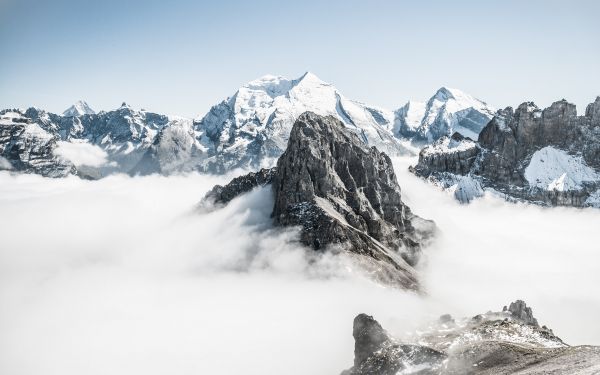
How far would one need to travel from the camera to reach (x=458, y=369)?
114 metres

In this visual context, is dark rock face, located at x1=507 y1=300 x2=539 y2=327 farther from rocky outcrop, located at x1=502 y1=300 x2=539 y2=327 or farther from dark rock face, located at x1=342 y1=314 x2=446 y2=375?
dark rock face, located at x1=342 y1=314 x2=446 y2=375

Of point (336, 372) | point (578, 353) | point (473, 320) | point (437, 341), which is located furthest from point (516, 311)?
point (578, 353)

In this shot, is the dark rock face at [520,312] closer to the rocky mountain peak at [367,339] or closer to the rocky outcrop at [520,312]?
the rocky outcrop at [520,312]

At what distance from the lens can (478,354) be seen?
117 meters

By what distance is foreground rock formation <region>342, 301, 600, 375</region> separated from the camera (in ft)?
310

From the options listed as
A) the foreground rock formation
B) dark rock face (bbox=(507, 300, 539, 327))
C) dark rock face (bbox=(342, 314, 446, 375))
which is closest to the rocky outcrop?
dark rock face (bbox=(507, 300, 539, 327))

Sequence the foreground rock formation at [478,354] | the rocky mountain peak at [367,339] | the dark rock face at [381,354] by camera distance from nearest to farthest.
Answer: the foreground rock formation at [478,354] < the dark rock face at [381,354] < the rocky mountain peak at [367,339]

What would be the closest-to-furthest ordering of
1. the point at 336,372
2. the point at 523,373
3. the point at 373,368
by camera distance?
the point at 523,373 < the point at 373,368 < the point at 336,372

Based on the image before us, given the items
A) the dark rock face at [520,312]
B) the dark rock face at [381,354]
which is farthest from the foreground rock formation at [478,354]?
the dark rock face at [520,312]

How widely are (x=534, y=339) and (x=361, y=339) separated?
44.2 m

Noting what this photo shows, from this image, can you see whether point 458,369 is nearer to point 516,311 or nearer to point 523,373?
point 523,373

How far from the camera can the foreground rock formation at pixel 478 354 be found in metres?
94.4

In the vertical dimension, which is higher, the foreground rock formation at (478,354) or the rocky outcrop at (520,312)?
the foreground rock formation at (478,354)

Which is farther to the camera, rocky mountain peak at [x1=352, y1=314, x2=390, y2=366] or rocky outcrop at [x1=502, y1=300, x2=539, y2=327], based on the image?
rocky outcrop at [x1=502, y1=300, x2=539, y2=327]
